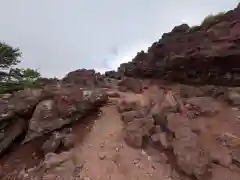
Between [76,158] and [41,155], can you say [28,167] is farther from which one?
[76,158]

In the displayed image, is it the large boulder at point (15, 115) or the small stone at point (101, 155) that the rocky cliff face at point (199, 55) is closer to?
the small stone at point (101, 155)

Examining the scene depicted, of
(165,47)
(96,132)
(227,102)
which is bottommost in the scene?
(96,132)

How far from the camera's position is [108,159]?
33.2 ft

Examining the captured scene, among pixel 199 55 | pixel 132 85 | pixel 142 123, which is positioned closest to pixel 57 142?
pixel 142 123

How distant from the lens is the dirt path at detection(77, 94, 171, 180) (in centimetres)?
952

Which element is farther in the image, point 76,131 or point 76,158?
point 76,131

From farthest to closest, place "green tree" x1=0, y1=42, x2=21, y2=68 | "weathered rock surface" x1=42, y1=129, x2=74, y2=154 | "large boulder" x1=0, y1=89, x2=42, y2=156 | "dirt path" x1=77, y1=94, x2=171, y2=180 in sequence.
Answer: "green tree" x1=0, y1=42, x2=21, y2=68, "large boulder" x1=0, y1=89, x2=42, y2=156, "weathered rock surface" x1=42, y1=129, x2=74, y2=154, "dirt path" x1=77, y1=94, x2=171, y2=180

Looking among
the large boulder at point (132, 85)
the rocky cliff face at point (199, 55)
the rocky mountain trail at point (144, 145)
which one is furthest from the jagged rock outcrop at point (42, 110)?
the rocky cliff face at point (199, 55)

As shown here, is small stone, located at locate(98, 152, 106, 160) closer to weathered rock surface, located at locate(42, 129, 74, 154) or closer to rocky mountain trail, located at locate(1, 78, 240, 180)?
rocky mountain trail, located at locate(1, 78, 240, 180)

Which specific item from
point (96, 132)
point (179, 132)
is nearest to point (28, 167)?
point (96, 132)

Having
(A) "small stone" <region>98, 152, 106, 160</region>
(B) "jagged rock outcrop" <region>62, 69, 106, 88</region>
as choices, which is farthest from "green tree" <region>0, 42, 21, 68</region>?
(A) "small stone" <region>98, 152, 106, 160</region>

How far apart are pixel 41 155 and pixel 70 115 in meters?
1.71

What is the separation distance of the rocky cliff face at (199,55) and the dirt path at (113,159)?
3.95 meters

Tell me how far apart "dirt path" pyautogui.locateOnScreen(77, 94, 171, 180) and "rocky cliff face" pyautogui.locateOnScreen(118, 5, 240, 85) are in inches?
155
